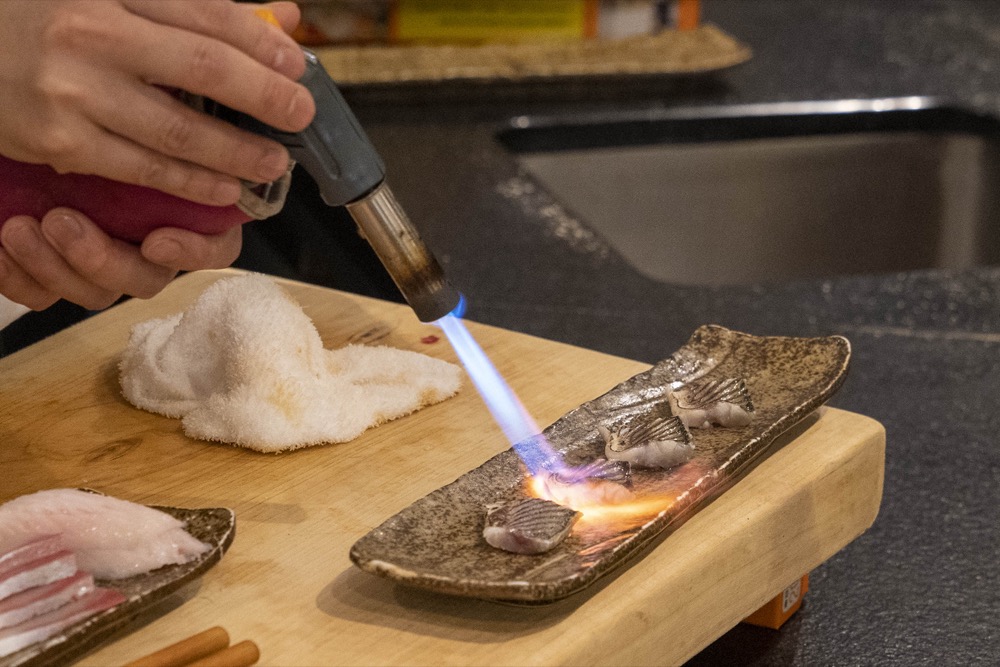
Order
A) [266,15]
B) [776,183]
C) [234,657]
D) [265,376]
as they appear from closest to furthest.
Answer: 1. [234,657]
2. [266,15]
3. [265,376]
4. [776,183]

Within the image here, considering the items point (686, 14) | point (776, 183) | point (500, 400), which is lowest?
point (776, 183)

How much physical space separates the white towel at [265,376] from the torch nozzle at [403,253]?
0.37 feet

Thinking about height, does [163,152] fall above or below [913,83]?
above

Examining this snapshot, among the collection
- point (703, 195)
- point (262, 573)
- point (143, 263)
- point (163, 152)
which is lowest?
point (703, 195)

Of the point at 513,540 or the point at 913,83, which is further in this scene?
the point at 913,83

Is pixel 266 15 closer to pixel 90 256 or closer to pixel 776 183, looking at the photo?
pixel 90 256

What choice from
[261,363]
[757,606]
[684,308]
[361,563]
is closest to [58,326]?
[261,363]

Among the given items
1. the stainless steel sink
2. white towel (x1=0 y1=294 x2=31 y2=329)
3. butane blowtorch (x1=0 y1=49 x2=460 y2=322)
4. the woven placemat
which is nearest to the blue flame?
butane blowtorch (x1=0 y1=49 x2=460 y2=322)

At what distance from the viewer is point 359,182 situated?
3.24 feet

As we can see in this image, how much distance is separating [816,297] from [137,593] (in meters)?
0.99

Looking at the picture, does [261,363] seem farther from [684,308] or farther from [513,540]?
[684,308]

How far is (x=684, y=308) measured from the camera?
153 centimetres

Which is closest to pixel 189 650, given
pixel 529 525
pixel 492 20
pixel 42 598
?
pixel 42 598

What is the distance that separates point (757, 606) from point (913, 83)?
160cm
